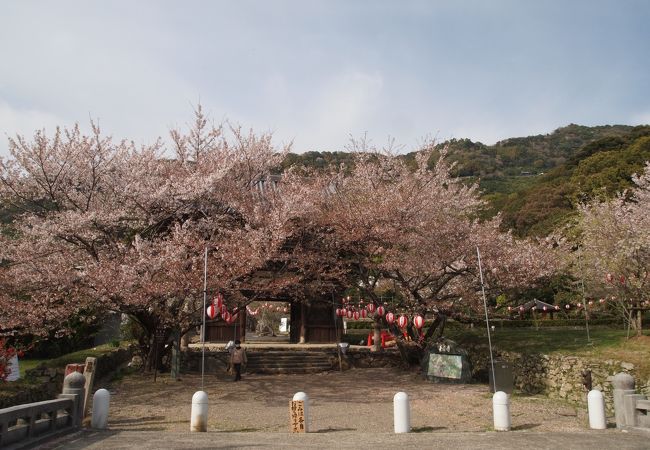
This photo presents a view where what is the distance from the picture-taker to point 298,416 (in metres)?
8.96

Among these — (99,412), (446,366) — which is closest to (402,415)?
(99,412)

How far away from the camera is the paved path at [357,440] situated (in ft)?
25.1

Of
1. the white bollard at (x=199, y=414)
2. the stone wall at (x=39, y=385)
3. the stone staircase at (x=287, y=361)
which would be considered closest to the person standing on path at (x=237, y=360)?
the stone staircase at (x=287, y=361)

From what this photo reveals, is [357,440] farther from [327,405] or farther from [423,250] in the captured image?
[423,250]

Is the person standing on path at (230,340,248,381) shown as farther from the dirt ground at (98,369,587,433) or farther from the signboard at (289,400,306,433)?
the signboard at (289,400,306,433)

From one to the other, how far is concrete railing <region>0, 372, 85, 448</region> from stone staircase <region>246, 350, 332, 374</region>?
9617 millimetres

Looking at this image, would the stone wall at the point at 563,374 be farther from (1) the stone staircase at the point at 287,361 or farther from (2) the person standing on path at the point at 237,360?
(2) the person standing on path at the point at 237,360

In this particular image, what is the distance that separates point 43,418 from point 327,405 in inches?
257

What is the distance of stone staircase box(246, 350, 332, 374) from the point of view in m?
18.3

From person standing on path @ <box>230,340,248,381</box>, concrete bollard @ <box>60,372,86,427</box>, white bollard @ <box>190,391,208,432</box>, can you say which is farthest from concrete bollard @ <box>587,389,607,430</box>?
person standing on path @ <box>230,340,248,381</box>

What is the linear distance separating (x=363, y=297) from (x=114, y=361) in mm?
10101

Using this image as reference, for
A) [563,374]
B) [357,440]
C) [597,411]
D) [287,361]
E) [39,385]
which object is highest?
[39,385]

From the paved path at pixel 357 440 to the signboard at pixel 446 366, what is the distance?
668cm

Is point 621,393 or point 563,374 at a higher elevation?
point 621,393
